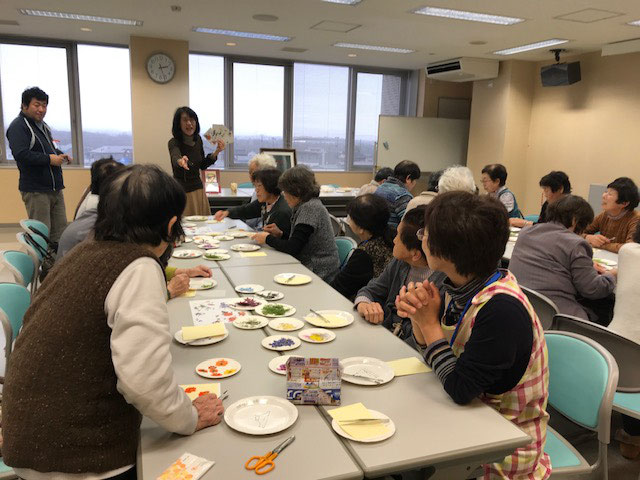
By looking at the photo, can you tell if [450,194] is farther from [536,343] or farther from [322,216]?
[322,216]

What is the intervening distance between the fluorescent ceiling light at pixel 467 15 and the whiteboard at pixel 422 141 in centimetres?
332

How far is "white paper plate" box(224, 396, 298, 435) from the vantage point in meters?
1.22

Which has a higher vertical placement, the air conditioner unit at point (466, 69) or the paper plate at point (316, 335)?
the air conditioner unit at point (466, 69)

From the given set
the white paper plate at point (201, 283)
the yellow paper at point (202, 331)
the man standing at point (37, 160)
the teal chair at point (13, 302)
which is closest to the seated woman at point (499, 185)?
the white paper plate at point (201, 283)

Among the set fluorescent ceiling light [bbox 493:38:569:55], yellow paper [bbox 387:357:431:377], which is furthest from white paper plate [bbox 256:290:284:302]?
fluorescent ceiling light [bbox 493:38:569:55]

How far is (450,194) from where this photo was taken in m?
1.42

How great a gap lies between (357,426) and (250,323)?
79 cm

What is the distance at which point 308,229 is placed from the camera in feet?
10.4

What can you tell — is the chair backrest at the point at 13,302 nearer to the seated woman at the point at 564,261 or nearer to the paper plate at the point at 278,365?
the paper plate at the point at 278,365

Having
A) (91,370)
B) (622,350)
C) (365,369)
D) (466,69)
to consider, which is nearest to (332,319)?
(365,369)

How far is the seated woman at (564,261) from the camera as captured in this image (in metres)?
2.58

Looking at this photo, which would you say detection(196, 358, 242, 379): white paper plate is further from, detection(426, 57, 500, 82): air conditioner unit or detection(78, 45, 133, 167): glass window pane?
detection(426, 57, 500, 82): air conditioner unit

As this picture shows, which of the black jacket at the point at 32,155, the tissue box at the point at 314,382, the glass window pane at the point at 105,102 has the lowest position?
the tissue box at the point at 314,382

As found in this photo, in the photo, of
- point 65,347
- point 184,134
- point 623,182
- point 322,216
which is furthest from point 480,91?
point 65,347
